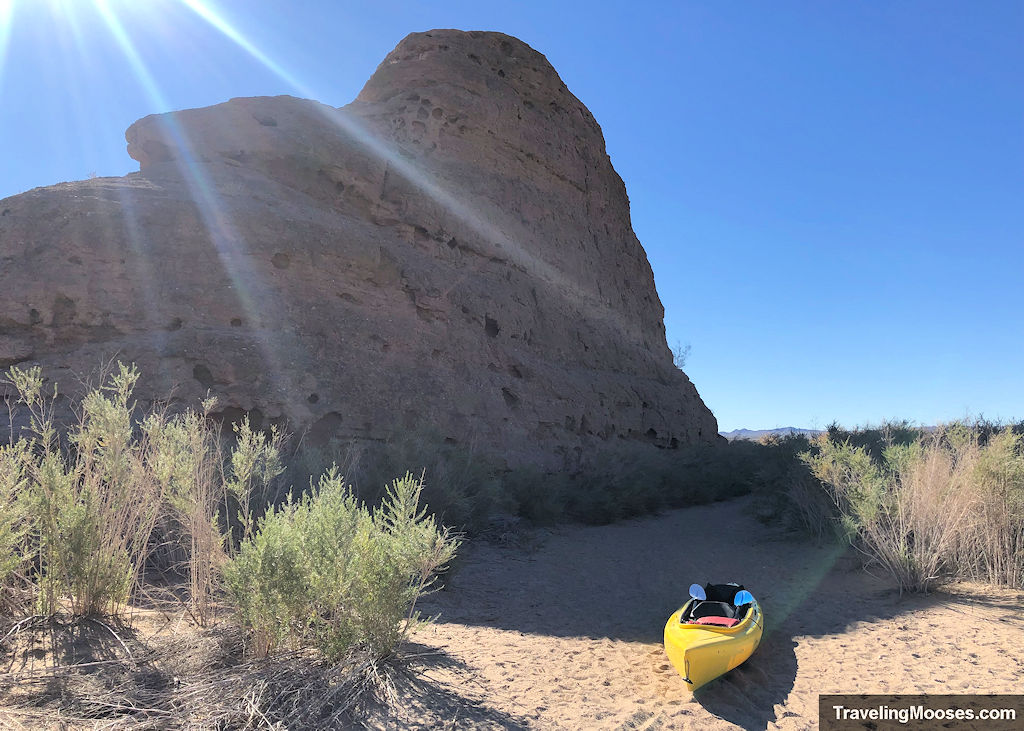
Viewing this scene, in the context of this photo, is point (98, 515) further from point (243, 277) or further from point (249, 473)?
point (243, 277)

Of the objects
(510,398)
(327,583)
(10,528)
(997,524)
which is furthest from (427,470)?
(997,524)

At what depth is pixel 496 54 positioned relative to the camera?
51.9 feet

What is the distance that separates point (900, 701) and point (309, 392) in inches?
307

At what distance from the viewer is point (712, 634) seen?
3904 mm

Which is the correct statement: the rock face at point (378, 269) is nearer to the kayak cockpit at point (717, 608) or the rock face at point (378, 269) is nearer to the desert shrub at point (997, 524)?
the kayak cockpit at point (717, 608)

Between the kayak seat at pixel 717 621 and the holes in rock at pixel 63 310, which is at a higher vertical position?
the holes in rock at pixel 63 310

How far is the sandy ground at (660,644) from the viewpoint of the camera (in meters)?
3.40

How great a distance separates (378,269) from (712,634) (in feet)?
28.1

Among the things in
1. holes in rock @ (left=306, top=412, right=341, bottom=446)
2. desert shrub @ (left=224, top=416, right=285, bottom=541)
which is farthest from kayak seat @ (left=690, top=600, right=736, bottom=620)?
holes in rock @ (left=306, top=412, right=341, bottom=446)

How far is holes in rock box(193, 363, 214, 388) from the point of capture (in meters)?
8.23

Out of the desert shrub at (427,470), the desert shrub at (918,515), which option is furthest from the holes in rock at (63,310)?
the desert shrub at (918,515)

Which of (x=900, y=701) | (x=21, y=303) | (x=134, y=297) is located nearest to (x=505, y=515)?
(x=900, y=701)

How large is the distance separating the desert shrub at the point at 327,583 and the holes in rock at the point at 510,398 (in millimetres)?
8282

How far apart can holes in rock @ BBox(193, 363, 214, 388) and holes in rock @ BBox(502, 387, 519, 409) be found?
17.2ft
